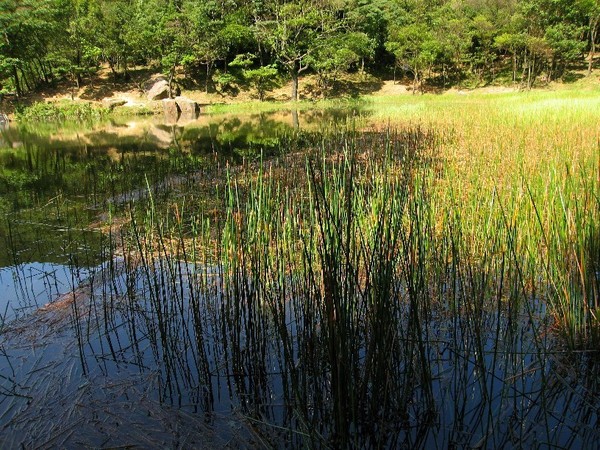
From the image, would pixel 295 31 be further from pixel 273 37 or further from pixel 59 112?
pixel 59 112

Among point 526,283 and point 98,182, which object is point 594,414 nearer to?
point 526,283

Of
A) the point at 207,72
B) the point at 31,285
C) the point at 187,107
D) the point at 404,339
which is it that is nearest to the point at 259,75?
the point at 207,72

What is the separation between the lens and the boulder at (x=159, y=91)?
27.9 metres

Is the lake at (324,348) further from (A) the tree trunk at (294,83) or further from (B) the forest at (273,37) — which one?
(B) the forest at (273,37)

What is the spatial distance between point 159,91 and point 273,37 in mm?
7874

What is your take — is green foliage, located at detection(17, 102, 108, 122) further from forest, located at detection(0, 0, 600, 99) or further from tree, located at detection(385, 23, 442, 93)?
tree, located at detection(385, 23, 442, 93)

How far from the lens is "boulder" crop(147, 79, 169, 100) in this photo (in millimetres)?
27906

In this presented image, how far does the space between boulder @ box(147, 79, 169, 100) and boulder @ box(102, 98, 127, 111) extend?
164 cm

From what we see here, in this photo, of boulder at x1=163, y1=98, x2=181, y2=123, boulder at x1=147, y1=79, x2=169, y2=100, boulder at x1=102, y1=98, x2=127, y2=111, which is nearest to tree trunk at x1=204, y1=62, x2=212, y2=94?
boulder at x1=147, y1=79, x2=169, y2=100

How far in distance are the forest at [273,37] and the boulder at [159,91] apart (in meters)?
1.06

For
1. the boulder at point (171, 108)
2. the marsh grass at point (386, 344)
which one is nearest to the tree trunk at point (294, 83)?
the boulder at point (171, 108)

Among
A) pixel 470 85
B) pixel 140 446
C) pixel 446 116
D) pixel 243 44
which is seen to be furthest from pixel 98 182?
pixel 470 85

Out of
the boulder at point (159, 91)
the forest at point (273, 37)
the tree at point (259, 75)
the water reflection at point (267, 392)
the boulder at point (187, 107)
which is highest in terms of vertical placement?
the forest at point (273, 37)

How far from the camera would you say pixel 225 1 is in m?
31.9
